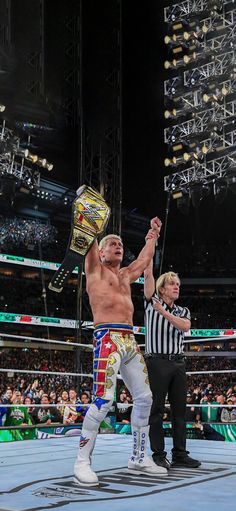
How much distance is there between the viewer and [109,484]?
2.02 meters

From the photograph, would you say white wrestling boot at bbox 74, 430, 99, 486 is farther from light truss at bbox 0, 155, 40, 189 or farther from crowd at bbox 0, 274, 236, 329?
crowd at bbox 0, 274, 236, 329

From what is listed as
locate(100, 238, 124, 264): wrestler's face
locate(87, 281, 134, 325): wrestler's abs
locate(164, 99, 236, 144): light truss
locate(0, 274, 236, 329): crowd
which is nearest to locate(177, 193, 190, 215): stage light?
locate(164, 99, 236, 144): light truss

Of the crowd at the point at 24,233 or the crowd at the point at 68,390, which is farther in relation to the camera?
the crowd at the point at 24,233

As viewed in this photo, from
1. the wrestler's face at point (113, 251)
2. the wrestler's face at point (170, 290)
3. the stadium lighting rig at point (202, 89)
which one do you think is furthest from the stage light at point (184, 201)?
the wrestler's face at point (113, 251)

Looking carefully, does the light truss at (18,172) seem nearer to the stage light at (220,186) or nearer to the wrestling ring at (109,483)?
the stage light at (220,186)

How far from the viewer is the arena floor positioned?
64.1 inches

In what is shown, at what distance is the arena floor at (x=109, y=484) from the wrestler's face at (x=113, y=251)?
35.0 inches

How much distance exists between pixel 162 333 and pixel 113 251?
1.65ft

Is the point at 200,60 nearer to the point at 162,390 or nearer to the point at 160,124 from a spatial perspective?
the point at 160,124

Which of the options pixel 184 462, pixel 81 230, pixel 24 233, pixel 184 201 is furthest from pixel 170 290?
pixel 24 233

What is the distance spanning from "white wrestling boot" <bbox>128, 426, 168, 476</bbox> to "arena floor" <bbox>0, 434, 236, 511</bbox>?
2.1 inches

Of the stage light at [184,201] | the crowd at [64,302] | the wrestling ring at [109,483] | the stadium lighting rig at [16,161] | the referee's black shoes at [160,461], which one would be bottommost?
the wrestling ring at [109,483]

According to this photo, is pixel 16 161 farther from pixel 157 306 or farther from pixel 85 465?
Result: pixel 85 465

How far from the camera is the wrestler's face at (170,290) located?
8.84 ft
